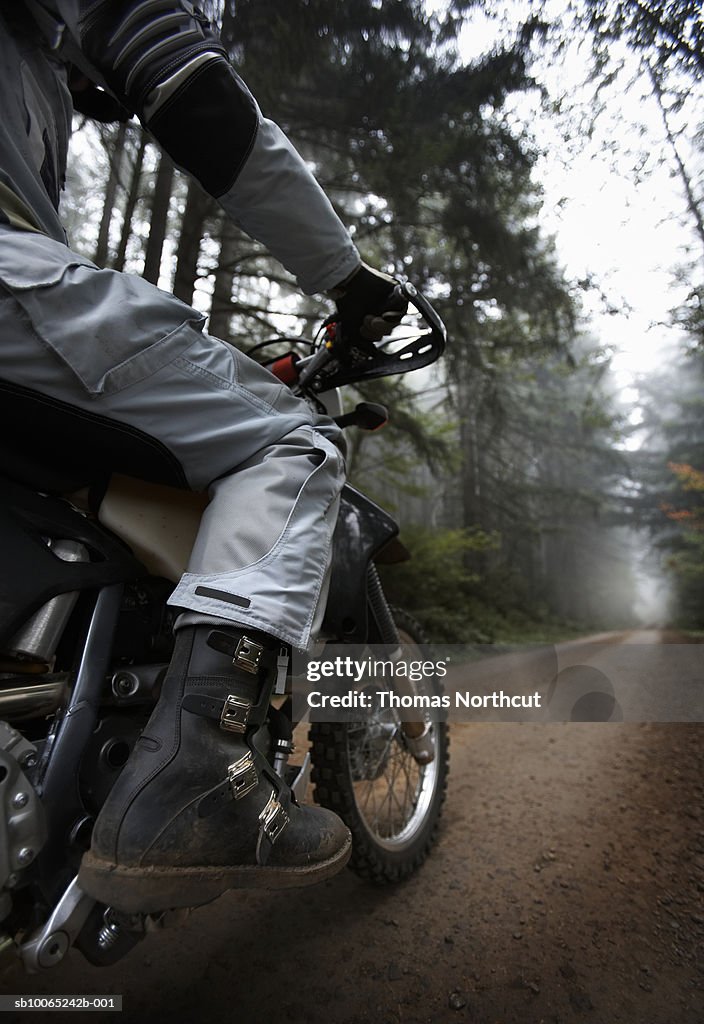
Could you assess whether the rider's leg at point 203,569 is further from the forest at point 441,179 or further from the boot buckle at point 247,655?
the forest at point 441,179

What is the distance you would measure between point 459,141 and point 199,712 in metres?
5.69

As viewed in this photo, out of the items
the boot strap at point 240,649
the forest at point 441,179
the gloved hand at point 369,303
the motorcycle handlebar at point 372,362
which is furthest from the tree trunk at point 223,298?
the boot strap at point 240,649

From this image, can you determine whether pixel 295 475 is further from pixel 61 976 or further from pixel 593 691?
pixel 593 691

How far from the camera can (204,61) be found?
1.08 meters

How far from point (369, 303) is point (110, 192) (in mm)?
4488

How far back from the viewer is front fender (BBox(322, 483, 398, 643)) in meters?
1.46

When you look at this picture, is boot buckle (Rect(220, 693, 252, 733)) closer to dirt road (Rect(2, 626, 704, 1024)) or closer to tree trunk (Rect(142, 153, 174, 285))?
dirt road (Rect(2, 626, 704, 1024))

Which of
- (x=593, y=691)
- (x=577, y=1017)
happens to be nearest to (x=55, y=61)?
(x=577, y=1017)

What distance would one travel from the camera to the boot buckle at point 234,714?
37.3 inches

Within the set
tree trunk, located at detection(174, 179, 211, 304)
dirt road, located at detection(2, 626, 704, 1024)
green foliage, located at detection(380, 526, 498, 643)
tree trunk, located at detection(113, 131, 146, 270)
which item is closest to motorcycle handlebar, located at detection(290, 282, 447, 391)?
dirt road, located at detection(2, 626, 704, 1024)

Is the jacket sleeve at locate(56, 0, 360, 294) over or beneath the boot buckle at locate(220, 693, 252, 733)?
over

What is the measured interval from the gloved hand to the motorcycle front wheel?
3.64ft

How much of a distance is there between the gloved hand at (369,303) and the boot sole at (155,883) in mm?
1272

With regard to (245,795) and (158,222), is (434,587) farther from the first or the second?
(245,795)
